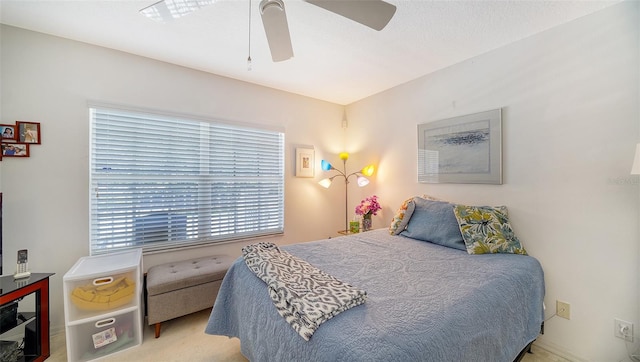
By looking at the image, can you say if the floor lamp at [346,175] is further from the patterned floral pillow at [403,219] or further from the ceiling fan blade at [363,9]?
the ceiling fan blade at [363,9]

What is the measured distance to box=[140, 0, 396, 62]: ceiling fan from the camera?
3.97 feet

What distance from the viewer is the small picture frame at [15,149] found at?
1896 mm

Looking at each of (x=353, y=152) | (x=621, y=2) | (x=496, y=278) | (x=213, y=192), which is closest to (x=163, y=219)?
(x=213, y=192)

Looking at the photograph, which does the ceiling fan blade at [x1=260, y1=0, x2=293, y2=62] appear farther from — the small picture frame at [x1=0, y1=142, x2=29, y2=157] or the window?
the small picture frame at [x1=0, y1=142, x2=29, y2=157]

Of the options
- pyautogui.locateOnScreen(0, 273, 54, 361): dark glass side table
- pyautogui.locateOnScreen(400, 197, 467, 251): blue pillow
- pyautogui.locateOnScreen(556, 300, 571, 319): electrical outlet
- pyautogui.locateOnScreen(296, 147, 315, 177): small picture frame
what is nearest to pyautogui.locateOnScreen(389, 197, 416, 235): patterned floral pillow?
pyautogui.locateOnScreen(400, 197, 467, 251): blue pillow

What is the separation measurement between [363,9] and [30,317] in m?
2.91

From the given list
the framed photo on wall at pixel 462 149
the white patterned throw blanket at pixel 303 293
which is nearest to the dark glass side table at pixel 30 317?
the white patterned throw blanket at pixel 303 293

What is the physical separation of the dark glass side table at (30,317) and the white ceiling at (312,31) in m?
1.88

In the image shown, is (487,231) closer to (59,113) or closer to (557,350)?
(557,350)

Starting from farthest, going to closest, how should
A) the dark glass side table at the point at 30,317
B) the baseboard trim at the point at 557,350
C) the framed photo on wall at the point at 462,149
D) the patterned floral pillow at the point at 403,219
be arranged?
the patterned floral pillow at the point at 403,219
the framed photo on wall at the point at 462,149
the baseboard trim at the point at 557,350
the dark glass side table at the point at 30,317

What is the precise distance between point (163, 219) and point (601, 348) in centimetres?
370

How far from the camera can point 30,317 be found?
172 cm

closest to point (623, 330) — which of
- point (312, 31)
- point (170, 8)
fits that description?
point (312, 31)

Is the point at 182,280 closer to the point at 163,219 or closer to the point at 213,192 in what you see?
the point at 163,219
